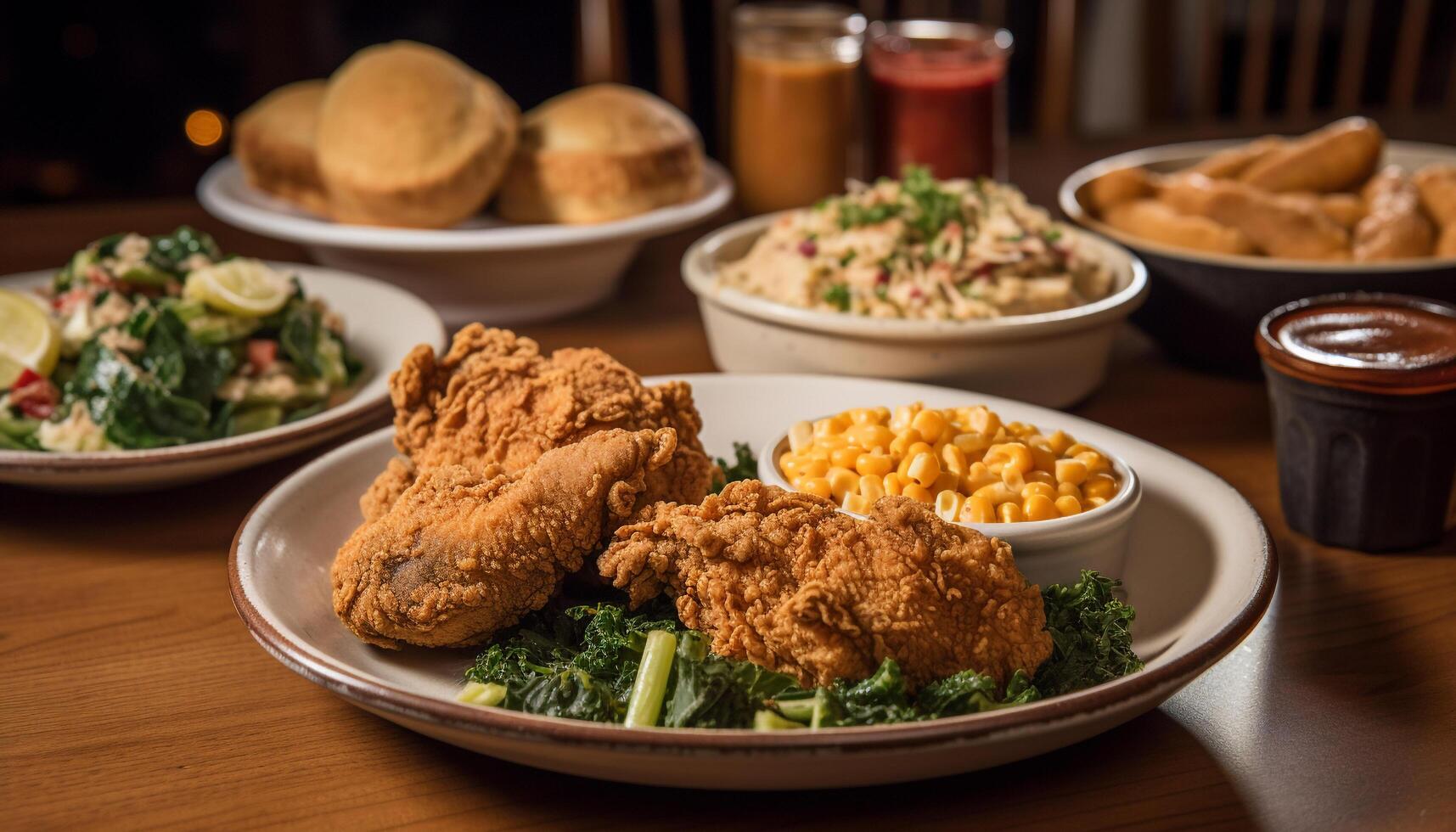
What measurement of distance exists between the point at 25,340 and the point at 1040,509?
177 cm

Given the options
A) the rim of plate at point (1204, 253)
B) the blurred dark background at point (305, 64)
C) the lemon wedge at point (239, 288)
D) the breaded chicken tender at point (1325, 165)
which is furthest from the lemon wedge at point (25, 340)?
the blurred dark background at point (305, 64)

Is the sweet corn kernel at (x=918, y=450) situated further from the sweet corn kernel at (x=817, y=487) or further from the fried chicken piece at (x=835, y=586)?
the fried chicken piece at (x=835, y=586)

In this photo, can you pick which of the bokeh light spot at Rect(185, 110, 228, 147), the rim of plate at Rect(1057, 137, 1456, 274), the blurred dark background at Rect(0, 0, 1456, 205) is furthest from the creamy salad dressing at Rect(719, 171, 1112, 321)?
the bokeh light spot at Rect(185, 110, 228, 147)

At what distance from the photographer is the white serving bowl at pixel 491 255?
2.86m

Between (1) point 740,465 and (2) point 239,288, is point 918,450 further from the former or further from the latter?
(2) point 239,288

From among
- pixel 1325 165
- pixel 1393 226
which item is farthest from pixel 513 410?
pixel 1325 165

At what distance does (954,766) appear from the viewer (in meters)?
1.28

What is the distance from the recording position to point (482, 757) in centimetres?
144

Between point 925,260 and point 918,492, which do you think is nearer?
point 918,492

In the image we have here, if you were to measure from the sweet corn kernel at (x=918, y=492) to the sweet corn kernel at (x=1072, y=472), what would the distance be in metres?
0.18

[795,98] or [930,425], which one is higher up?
[795,98]

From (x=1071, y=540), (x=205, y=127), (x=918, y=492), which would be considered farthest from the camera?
(x=205, y=127)

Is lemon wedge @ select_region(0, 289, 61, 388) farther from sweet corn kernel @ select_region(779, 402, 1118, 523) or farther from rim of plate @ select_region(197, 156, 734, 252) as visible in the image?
sweet corn kernel @ select_region(779, 402, 1118, 523)

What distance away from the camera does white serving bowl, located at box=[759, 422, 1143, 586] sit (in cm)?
161
